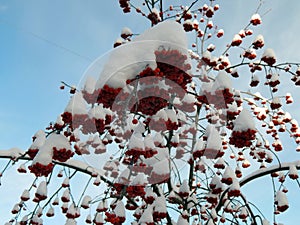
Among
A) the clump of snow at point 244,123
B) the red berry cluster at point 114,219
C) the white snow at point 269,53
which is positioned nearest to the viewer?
the clump of snow at point 244,123

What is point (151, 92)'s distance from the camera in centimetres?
297

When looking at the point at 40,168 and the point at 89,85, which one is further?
the point at 89,85

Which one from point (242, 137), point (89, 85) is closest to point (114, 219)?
point (89, 85)

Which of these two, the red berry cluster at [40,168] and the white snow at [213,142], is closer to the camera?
the red berry cluster at [40,168]

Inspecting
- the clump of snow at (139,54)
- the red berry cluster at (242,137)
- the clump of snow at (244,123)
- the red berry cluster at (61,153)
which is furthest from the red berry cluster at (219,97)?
the red berry cluster at (61,153)

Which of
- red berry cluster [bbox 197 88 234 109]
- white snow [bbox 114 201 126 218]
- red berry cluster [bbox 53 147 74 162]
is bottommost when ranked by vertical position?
white snow [bbox 114 201 126 218]

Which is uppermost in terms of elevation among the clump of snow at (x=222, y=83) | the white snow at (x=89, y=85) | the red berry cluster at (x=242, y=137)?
the clump of snow at (x=222, y=83)

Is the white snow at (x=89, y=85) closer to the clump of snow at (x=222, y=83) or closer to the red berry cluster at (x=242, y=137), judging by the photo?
the clump of snow at (x=222, y=83)

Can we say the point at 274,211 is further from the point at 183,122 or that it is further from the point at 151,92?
the point at 151,92

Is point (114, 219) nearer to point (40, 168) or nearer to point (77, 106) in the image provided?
point (40, 168)

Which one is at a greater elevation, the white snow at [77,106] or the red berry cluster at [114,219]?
the white snow at [77,106]

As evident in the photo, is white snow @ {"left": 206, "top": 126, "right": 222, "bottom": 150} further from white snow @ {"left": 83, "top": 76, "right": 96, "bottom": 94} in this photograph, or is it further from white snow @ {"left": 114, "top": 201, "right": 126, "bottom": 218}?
white snow @ {"left": 83, "top": 76, "right": 96, "bottom": 94}

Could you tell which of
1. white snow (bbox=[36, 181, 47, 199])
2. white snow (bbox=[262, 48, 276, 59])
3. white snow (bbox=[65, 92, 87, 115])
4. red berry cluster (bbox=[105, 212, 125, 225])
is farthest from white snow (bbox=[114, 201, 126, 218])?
white snow (bbox=[262, 48, 276, 59])

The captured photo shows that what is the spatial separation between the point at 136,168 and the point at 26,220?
127 inches
